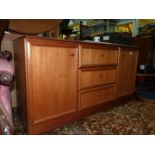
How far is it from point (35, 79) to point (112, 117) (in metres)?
0.96

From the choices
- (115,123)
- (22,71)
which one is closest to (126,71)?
(115,123)

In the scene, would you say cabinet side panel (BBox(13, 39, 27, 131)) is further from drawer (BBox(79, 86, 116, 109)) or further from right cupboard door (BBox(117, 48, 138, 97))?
right cupboard door (BBox(117, 48, 138, 97))

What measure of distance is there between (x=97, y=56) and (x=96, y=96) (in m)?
0.44

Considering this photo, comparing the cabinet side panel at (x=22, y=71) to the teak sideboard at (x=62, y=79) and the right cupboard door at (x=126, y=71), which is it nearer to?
the teak sideboard at (x=62, y=79)

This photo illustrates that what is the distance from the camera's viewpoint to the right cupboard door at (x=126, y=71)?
184 cm

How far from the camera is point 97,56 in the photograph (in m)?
1.53

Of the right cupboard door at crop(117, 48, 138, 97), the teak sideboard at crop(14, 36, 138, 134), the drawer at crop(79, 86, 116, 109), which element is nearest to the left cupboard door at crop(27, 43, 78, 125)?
the teak sideboard at crop(14, 36, 138, 134)

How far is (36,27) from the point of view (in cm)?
143

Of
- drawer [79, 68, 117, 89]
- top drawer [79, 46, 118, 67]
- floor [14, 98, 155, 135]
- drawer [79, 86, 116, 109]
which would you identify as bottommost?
floor [14, 98, 155, 135]

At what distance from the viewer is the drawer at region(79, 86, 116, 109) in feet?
4.96

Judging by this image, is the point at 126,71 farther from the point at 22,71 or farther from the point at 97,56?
the point at 22,71
